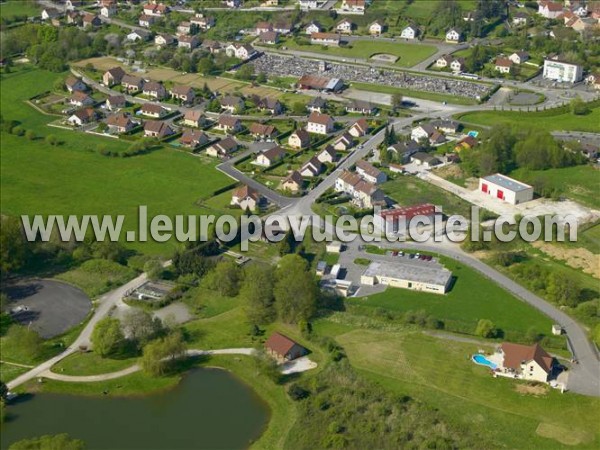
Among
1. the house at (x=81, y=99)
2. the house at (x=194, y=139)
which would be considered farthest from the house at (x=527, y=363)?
the house at (x=81, y=99)

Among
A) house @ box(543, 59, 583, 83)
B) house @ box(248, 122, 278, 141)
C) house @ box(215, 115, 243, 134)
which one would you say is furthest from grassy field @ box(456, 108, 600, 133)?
house @ box(215, 115, 243, 134)

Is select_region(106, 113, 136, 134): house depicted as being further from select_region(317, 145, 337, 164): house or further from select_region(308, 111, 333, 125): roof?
select_region(317, 145, 337, 164): house

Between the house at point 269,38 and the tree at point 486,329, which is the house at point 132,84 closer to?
the house at point 269,38

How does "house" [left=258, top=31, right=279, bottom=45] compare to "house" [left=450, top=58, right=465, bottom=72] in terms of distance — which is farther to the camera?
"house" [left=258, top=31, right=279, bottom=45]

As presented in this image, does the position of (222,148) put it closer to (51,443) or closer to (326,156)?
(326,156)

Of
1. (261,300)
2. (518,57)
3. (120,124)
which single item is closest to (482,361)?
(261,300)

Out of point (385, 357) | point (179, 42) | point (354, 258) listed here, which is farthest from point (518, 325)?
point (179, 42)

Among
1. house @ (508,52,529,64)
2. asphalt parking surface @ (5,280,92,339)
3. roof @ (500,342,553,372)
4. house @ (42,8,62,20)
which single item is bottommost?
asphalt parking surface @ (5,280,92,339)
